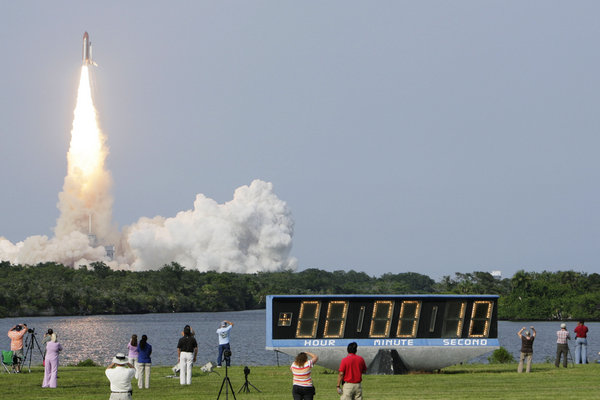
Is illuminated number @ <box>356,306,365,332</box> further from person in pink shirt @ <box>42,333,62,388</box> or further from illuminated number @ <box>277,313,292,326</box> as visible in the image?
person in pink shirt @ <box>42,333,62,388</box>

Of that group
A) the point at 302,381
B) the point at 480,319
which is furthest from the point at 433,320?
the point at 302,381

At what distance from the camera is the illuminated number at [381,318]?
122 ft

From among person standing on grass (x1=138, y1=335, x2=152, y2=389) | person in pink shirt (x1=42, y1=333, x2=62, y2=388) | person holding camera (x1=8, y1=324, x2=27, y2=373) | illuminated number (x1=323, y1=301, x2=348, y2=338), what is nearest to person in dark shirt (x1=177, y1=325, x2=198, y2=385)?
person standing on grass (x1=138, y1=335, x2=152, y2=389)

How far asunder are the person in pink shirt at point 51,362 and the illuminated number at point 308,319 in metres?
9.02

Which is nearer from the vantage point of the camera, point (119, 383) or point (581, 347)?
point (119, 383)

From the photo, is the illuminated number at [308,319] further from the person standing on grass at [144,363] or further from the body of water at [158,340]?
the body of water at [158,340]

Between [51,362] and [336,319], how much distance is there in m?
10.4

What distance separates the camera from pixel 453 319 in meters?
37.7

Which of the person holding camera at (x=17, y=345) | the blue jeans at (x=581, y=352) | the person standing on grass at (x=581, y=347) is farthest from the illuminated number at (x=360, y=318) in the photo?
the person holding camera at (x=17, y=345)

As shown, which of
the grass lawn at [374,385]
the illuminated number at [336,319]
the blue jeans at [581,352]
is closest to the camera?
the grass lawn at [374,385]

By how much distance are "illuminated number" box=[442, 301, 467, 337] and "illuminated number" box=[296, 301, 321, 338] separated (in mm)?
4742

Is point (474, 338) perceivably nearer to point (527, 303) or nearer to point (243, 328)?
point (243, 328)

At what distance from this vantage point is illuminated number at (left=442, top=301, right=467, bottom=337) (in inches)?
1478

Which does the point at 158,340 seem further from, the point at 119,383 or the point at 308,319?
the point at 119,383
